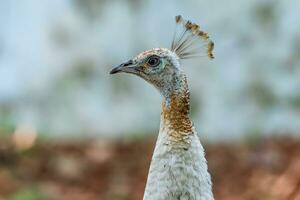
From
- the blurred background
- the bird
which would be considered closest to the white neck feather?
the bird

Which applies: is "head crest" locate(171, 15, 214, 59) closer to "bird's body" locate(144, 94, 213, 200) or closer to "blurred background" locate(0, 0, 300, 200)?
"bird's body" locate(144, 94, 213, 200)

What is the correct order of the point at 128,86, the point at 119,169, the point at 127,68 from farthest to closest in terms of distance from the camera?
the point at 128,86
the point at 119,169
the point at 127,68

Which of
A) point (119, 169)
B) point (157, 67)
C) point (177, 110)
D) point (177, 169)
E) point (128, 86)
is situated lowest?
point (177, 169)

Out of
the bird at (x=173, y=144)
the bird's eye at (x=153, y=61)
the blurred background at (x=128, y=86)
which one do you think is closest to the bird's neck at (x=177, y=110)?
the bird at (x=173, y=144)

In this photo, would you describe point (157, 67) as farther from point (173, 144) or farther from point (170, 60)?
point (173, 144)

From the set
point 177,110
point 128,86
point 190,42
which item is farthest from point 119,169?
point 177,110

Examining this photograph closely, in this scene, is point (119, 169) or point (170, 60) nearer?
point (170, 60)

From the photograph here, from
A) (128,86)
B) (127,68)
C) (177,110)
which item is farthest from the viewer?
(128,86)
